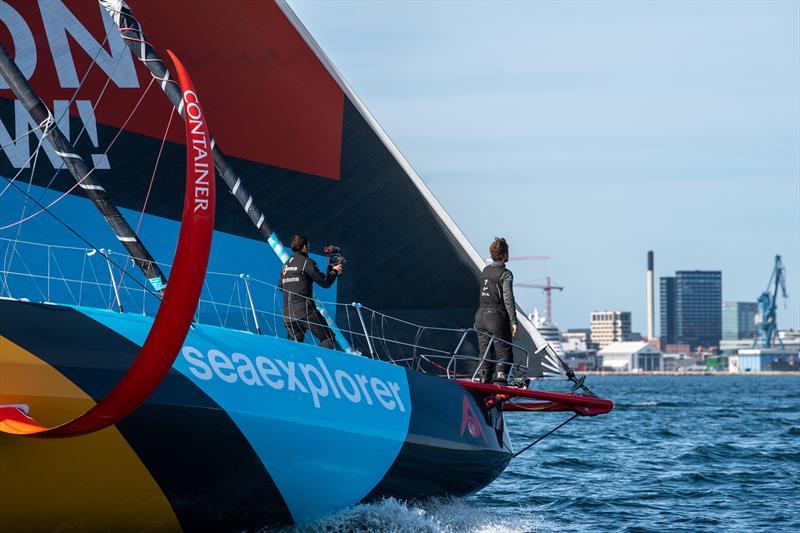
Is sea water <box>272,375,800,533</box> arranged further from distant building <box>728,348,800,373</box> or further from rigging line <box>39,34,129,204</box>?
distant building <box>728,348,800,373</box>

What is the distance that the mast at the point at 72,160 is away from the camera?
778 centimetres

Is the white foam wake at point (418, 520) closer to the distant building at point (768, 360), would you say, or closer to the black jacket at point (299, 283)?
the black jacket at point (299, 283)

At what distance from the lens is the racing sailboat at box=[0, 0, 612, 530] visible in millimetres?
6402

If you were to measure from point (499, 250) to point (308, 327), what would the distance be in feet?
5.37

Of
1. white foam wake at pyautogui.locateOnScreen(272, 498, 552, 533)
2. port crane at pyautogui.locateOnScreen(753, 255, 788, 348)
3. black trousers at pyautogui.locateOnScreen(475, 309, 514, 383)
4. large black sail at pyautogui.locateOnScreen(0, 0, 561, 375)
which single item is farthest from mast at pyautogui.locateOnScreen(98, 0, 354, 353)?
port crane at pyautogui.locateOnScreen(753, 255, 788, 348)

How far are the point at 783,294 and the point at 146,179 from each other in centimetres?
14458

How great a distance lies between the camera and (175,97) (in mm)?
9109

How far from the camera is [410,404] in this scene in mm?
8516

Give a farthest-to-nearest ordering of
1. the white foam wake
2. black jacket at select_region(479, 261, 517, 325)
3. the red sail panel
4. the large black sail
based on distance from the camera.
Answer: the large black sail → black jacket at select_region(479, 261, 517, 325) → the white foam wake → the red sail panel

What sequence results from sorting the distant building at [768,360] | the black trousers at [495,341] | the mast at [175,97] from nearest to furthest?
the mast at [175,97] < the black trousers at [495,341] < the distant building at [768,360]

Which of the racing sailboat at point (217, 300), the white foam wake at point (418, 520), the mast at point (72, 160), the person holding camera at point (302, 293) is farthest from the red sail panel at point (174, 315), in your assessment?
the person holding camera at point (302, 293)

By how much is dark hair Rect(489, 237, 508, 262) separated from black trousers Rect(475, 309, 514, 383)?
0.40m

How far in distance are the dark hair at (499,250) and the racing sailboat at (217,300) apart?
0.94 meters

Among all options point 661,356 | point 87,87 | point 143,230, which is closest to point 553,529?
point 143,230
